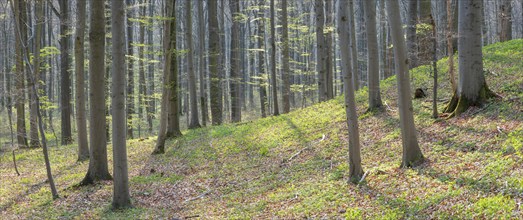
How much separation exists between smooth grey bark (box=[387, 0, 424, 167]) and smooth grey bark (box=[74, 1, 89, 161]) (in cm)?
902

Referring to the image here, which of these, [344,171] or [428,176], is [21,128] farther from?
[428,176]

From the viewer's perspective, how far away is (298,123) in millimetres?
14961

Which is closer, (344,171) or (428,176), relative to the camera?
(428,176)

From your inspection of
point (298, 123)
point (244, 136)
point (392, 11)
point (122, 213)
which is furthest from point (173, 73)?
point (392, 11)

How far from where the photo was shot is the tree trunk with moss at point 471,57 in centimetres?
968

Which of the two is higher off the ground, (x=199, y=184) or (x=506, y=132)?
(x=506, y=132)

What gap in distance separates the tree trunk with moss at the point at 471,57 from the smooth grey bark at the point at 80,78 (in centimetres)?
1035

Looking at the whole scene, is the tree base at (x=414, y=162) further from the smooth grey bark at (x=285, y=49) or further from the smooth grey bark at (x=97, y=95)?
the smooth grey bark at (x=285, y=49)

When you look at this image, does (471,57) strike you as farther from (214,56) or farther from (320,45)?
(214,56)

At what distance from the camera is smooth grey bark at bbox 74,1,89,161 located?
1255cm

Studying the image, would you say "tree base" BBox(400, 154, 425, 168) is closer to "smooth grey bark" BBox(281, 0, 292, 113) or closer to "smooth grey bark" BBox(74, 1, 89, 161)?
"smooth grey bark" BBox(74, 1, 89, 161)

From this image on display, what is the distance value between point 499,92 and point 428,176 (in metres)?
4.53

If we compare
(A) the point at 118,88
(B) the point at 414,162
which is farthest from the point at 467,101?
(A) the point at 118,88

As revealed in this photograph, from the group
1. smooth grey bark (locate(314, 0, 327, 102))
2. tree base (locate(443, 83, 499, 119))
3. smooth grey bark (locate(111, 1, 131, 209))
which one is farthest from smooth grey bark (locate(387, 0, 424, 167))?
smooth grey bark (locate(314, 0, 327, 102))
